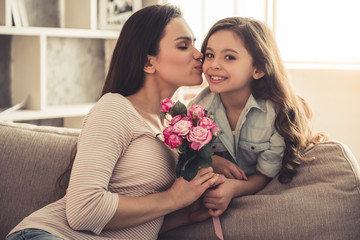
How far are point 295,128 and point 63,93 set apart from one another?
6.51 feet

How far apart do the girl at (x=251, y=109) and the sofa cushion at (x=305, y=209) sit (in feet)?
0.21

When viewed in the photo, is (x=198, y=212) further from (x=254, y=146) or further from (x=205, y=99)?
(x=205, y=99)

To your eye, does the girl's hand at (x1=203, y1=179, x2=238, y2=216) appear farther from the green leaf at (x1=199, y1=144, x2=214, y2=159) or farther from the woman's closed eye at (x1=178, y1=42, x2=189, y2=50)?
the woman's closed eye at (x1=178, y1=42, x2=189, y2=50)

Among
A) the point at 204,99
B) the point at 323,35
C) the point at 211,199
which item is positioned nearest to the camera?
the point at 211,199

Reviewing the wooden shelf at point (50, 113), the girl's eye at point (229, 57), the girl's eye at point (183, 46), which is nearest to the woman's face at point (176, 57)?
the girl's eye at point (183, 46)

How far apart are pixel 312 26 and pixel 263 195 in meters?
1.84

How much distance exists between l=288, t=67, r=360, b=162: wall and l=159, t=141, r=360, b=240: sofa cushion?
4.41ft

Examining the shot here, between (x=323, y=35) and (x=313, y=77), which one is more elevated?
(x=323, y=35)

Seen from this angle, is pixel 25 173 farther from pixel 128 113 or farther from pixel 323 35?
pixel 323 35

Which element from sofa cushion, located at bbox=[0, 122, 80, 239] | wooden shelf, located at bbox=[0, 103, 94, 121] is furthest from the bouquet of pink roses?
wooden shelf, located at bbox=[0, 103, 94, 121]

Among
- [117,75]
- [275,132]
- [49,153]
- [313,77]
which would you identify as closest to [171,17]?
[117,75]

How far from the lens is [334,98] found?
10.2 ft

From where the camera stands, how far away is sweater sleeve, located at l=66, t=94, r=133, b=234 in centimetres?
146

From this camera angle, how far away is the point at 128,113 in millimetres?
1593
